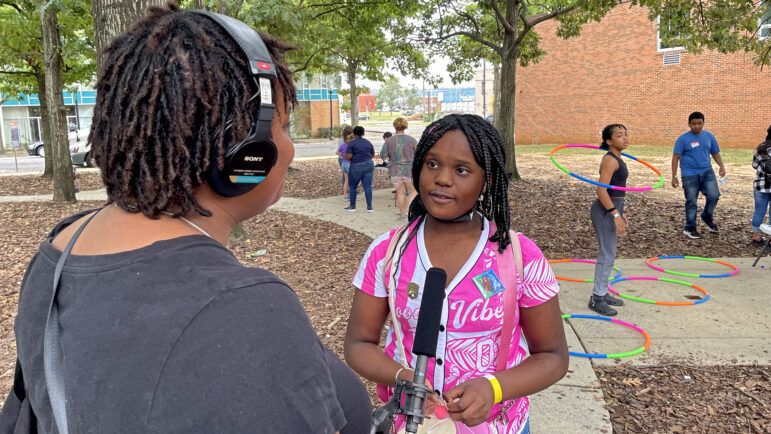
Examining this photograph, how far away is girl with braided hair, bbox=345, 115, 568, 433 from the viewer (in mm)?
2180

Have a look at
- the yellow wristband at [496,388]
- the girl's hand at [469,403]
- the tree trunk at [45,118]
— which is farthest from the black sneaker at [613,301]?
the tree trunk at [45,118]

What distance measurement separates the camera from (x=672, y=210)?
484 inches

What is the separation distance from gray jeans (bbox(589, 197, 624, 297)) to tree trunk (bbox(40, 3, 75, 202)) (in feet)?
38.0

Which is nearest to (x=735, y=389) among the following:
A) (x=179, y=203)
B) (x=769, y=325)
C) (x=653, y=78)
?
(x=769, y=325)

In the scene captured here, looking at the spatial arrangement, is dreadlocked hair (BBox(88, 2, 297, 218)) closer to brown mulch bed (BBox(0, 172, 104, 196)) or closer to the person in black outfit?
the person in black outfit

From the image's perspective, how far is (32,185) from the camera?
17328 mm

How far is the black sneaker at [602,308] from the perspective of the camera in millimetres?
6176

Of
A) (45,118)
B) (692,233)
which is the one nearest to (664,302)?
(692,233)

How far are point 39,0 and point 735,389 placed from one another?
30.2ft

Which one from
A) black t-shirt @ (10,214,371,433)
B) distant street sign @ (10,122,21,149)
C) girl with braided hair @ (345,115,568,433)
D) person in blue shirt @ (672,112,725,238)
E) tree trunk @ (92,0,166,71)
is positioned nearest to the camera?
black t-shirt @ (10,214,371,433)

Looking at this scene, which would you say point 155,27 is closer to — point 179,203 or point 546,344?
point 179,203

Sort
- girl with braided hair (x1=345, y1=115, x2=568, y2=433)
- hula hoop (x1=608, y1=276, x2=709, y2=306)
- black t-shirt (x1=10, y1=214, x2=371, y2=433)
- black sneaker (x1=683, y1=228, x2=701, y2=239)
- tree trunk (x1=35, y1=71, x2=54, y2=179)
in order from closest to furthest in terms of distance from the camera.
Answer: black t-shirt (x1=10, y1=214, x2=371, y2=433) → girl with braided hair (x1=345, y1=115, x2=568, y2=433) → hula hoop (x1=608, y1=276, x2=709, y2=306) → black sneaker (x1=683, y1=228, x2=701, y2=239) → tree trunk (x1=35, y1=71, x2=54, y2=179)

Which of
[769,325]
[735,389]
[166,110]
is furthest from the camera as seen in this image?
[769,325]

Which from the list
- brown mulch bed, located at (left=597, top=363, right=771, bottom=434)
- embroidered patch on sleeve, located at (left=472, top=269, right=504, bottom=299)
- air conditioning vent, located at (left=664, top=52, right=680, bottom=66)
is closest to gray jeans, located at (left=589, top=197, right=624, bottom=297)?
brown mulch bed, located at (left=597, top=363, right=771, bottom=434)
